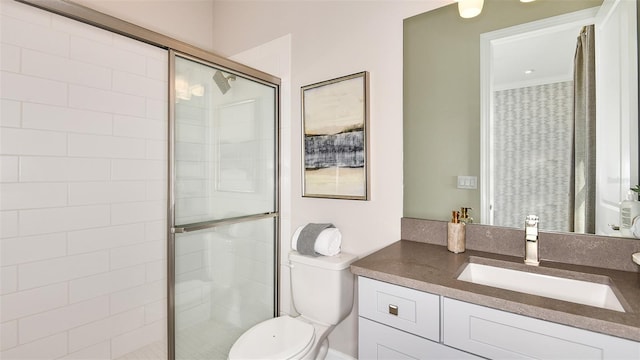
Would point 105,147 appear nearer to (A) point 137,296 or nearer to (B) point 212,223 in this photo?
(B) point 212,223

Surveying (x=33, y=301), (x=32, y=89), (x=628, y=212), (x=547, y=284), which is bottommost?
(x=33, y=301)

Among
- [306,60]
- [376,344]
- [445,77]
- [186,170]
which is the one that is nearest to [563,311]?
[376,344]

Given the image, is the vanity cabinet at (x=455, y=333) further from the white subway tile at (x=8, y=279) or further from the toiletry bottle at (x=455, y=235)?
the white subway tile at (x=8, y=279)

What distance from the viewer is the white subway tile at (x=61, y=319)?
1.63 metres

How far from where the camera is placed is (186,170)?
1.64 metres

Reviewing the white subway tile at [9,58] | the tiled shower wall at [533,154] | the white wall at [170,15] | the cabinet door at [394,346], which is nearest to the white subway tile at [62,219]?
the white subway tile at [9,58]

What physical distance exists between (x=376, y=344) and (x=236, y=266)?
43.3 inches

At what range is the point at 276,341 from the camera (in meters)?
1.43

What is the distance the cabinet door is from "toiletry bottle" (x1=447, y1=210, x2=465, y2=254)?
0.48m

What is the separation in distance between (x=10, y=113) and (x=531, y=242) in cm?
246

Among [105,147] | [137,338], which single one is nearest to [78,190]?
[105,147]

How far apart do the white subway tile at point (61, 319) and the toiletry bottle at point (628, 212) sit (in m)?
2.62

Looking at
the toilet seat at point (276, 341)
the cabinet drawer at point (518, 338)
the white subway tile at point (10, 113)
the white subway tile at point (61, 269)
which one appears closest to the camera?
the cabinet drawer at point (518, 338)

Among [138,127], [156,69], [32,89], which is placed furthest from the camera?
[156,69]
